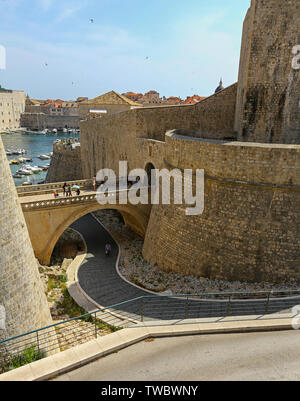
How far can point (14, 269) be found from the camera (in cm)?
689

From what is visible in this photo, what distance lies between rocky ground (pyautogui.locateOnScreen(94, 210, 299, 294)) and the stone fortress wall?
32 centimetres

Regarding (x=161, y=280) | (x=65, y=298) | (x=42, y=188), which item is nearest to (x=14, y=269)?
(x=65, y=298)

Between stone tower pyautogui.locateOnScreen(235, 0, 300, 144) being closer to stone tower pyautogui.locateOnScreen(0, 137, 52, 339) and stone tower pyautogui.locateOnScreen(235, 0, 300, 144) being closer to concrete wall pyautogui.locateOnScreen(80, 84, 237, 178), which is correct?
concrete wall pyautogui.locateOnScreen(80, 84, 237, 178)

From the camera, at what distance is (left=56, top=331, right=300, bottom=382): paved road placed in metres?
5.29

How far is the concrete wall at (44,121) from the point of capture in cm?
8988

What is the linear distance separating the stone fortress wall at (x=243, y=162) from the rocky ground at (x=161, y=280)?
0.32 metres

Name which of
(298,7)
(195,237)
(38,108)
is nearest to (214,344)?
(195,237)

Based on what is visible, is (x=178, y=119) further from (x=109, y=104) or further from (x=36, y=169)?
(x=36, y=169)

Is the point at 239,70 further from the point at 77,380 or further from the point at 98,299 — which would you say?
the point at 77,380

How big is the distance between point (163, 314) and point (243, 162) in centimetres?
604

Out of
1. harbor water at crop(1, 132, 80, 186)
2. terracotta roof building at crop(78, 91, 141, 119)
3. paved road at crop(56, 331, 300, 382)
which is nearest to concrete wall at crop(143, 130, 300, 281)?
paved road at crop(56, 331, 300, 382)

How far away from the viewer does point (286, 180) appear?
10.0 meters

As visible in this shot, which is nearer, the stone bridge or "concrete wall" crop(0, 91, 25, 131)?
the stone bridge
